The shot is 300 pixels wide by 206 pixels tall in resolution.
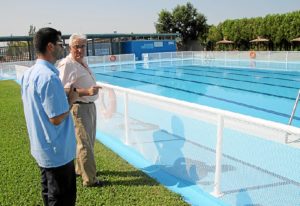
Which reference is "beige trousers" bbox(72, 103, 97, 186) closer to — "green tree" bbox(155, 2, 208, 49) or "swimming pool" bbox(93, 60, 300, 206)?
"swimming pool" bbox(93, 60, 300, 206)

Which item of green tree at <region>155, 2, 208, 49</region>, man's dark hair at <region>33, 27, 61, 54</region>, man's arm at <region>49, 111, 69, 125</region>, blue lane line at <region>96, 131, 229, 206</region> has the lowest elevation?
blue lane line at <region>96, 131, 229, 206</region>

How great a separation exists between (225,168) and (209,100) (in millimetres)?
8276

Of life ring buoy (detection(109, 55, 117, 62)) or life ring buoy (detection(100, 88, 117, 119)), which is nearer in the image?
life ring buoy (detection(100, 88, 117, 119))

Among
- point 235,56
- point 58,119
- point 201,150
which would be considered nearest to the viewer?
point 58,119

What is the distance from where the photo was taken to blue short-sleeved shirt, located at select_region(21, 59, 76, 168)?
1.93m

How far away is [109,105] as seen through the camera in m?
5.16

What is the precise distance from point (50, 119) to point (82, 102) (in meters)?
1.38

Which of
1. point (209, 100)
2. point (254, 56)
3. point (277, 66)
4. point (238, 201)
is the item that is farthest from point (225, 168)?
point (254, 56)

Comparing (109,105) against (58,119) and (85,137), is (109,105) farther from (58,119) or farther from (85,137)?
(58,119)

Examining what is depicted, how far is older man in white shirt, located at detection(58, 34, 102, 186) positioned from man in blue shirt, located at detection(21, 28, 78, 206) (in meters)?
1.02

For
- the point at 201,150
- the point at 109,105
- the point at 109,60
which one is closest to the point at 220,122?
the point at 201,150

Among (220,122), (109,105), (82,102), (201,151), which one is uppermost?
(82,102)

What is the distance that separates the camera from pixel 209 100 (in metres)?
11.2

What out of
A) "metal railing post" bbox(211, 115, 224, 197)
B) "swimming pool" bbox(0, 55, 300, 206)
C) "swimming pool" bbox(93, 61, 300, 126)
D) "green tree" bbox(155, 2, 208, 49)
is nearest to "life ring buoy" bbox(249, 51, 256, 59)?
"swimming pool" bbox(93, 61, 300, 126)
